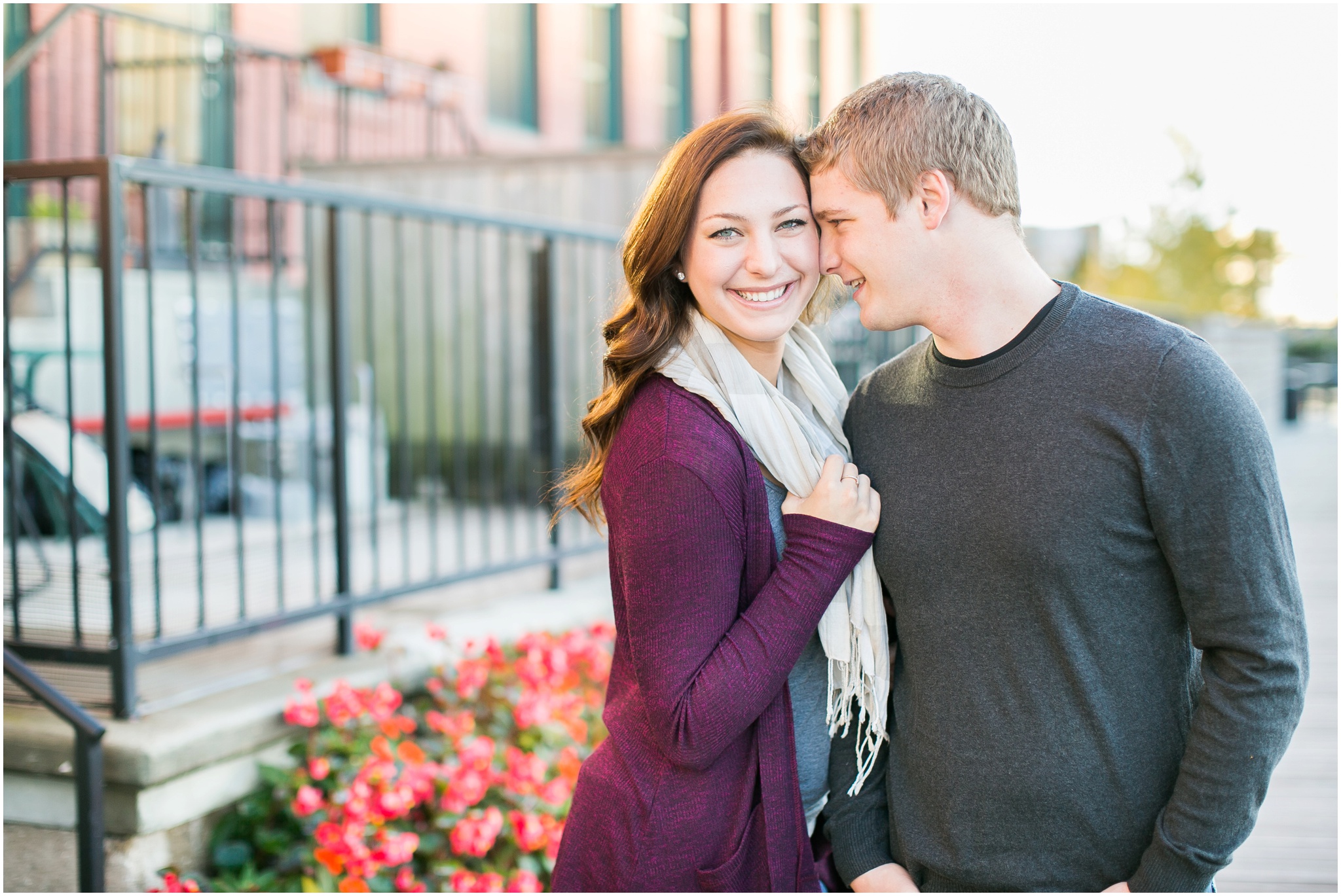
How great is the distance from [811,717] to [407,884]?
1488 millimetres

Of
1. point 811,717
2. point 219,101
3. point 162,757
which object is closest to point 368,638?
point 162,757

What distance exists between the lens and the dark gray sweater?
143 centimetres

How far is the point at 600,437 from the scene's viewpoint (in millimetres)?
1864

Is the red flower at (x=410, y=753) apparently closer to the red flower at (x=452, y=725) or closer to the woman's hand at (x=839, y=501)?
the red flower at (x=452, y=725)

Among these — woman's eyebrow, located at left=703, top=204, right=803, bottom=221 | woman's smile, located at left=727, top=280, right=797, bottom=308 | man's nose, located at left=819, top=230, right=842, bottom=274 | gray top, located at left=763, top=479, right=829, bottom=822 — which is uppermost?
woman's eyebrow, located at left=703, top=204, right=803, bottom=221

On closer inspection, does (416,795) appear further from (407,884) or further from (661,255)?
(661,255)

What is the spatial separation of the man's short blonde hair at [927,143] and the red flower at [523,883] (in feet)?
6.82

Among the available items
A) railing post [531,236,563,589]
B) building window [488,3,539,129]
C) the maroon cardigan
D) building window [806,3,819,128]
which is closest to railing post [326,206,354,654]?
railing post [531,236,563,589]

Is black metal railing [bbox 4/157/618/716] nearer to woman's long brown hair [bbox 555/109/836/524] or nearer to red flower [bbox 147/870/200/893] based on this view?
red flower [bbox 147/870/200/893]

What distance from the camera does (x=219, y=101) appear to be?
858 cm

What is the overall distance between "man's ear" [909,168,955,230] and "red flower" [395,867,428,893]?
212 cm

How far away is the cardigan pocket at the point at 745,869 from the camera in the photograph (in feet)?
5.57

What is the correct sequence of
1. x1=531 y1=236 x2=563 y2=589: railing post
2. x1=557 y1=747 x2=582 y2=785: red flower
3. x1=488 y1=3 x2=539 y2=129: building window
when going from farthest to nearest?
x1=488 y1=3 x2=539 y2=129: building window < x1=531 y1=236 x2=563 y2=589: railing post < x1=557 y1=747 x2=582 y2=785: red flower

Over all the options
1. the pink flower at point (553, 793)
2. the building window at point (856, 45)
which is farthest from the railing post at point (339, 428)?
the building window at point (856, 45)
